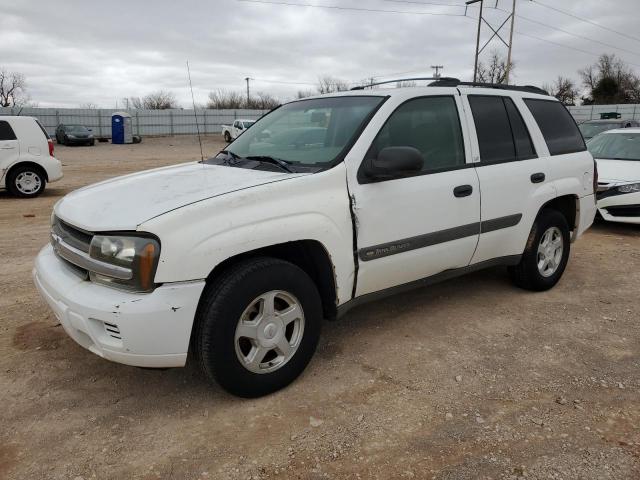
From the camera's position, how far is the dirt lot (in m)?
2.47

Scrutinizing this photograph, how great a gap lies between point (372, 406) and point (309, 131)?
1.91m

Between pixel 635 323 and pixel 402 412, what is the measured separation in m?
2.45

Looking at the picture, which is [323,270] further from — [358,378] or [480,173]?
[480,173]

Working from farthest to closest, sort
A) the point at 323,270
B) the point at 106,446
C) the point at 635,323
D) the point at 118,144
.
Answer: the point at 118,144 → the point at 635,323 → the point at 323,270 → the point at 106,446

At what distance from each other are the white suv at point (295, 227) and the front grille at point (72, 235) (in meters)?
0.01

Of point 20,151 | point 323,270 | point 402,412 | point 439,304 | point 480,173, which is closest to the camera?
point 402,412

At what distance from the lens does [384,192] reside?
10.9 feet

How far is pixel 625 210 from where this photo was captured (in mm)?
7508

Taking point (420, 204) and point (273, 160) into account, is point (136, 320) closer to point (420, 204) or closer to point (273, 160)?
point (273, 160)

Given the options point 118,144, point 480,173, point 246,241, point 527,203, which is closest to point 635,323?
point 527,203

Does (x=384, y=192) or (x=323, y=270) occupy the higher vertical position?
(x=384, y=192)

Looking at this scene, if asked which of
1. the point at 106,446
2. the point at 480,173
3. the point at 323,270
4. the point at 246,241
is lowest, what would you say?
the point at 106,446

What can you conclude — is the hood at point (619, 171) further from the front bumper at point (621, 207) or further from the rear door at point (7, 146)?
the rear door at point (7, 146)

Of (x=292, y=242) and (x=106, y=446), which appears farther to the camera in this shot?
(x=292, y=242)
